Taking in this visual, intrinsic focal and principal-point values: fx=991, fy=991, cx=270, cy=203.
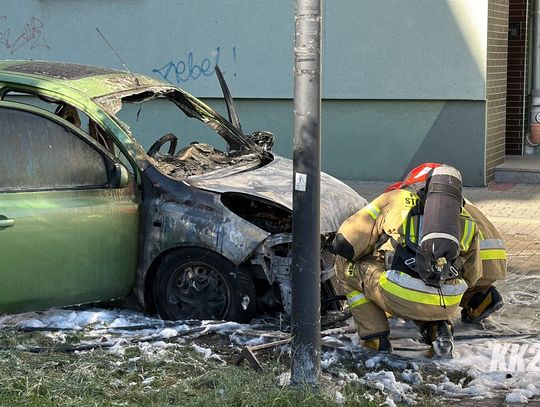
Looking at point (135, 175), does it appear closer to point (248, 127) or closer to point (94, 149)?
point (94, 149)

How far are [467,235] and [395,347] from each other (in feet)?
2.65

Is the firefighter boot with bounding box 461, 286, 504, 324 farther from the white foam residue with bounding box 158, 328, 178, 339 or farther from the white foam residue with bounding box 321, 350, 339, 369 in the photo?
the white foam residue with bounding box 158, 328, 178, 339

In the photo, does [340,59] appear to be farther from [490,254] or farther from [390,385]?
[390,385]

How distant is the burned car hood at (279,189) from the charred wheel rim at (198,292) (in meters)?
0.52

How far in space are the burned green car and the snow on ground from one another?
20 centimetres

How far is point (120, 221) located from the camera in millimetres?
6176

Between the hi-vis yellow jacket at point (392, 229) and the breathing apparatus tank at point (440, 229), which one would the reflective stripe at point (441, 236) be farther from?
the hi-vis yellow jacket at point (392, 229)

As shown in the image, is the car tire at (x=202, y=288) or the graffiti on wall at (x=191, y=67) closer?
the car tire at (x=202, y=288)

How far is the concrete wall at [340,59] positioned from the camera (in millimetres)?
11430

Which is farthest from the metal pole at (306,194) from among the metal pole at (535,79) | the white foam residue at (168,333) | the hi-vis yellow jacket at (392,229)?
the metal pole at (535,79)

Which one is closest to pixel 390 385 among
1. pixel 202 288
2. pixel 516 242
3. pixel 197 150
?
pixel 202 288

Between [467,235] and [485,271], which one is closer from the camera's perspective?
[467,235]

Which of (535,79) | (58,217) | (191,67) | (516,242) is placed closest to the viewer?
(58,217)

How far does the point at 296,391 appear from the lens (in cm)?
469
